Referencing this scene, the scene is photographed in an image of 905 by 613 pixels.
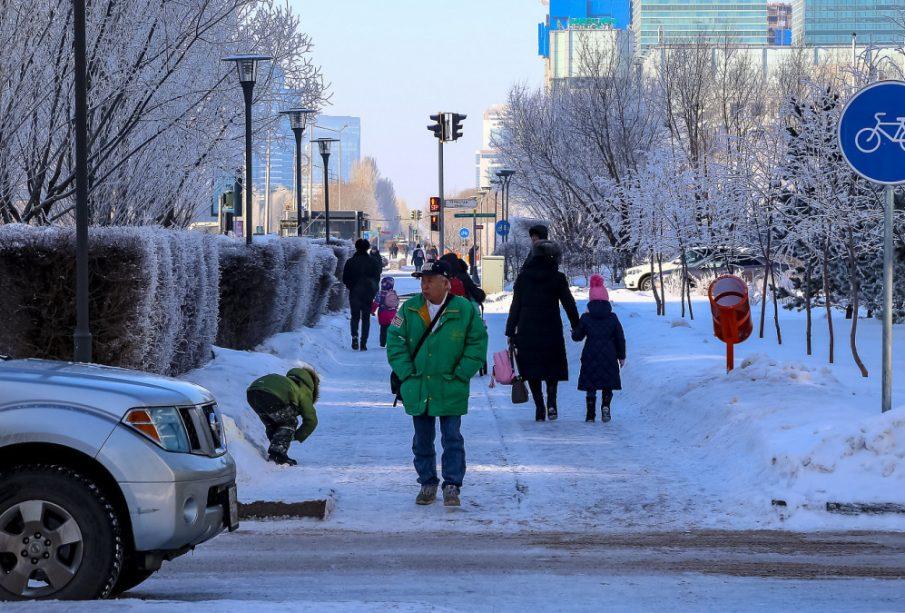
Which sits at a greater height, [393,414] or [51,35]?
[51,35]

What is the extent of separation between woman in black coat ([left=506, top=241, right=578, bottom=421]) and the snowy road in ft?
18.9

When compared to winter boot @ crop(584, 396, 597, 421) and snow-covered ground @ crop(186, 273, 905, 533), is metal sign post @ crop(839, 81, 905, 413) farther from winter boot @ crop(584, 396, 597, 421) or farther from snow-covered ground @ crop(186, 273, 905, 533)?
winter boot @ crop(584, 396, 597, 421)

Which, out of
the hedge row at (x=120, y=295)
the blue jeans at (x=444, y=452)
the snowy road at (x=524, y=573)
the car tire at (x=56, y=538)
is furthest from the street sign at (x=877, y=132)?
the car tire at (x=56, y=538)

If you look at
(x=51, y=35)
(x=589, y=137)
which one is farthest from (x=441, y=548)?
(x=589, y=137)

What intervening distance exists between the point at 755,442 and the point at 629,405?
4.86 m

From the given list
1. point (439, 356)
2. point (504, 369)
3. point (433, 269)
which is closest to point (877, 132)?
point (433, 269)

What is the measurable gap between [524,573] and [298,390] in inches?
158

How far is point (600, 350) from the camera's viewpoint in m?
14.5

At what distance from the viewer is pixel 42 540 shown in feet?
19.9

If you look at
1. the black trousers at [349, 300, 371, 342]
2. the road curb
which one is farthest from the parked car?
the road curb

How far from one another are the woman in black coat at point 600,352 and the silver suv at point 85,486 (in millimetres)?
8605

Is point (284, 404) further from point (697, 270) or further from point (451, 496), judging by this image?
point (697, 270)

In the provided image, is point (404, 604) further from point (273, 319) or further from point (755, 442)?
point (273, 319)

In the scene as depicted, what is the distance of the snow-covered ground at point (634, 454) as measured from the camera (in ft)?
30.5
